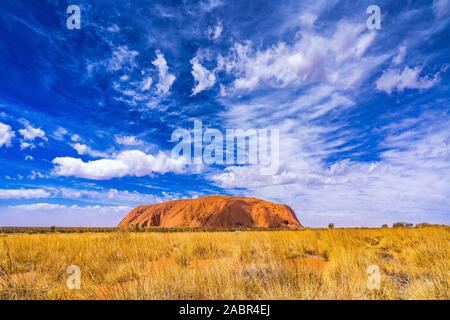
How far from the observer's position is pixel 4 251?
9.43 m

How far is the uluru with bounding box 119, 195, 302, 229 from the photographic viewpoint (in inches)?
4139

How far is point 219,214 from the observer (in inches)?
4230

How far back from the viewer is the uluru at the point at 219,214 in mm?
105125

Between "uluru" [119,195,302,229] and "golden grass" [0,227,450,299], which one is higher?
"uluru" [119,195,302,229]

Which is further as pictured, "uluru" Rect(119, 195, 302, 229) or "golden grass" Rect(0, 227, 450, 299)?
"uluru" Rect(119, 195, 302, 229)

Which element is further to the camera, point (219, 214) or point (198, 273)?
point (219, 214)

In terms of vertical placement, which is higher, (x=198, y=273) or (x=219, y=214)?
(x=219, y=214)

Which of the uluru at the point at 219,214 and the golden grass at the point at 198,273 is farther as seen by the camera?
the uluru at the point at 219,214

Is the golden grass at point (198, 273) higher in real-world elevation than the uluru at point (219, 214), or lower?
lower
